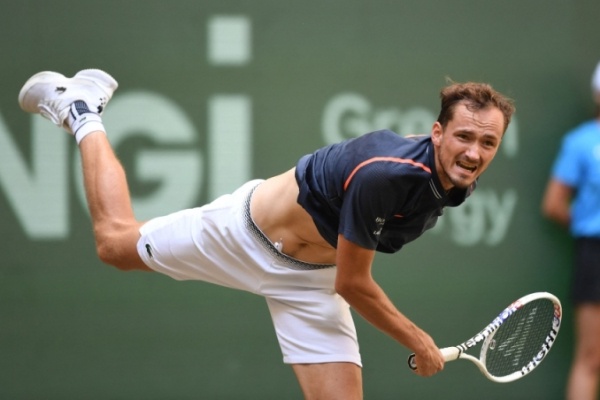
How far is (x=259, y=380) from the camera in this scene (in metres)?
5.59

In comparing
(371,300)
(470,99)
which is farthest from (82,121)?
(470,99)

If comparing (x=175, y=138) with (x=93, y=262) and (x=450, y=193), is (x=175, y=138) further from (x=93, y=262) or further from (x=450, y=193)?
(x=450, y=193)

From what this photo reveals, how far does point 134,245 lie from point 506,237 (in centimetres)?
222

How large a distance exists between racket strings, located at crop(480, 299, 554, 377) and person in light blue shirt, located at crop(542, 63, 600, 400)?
1037mm

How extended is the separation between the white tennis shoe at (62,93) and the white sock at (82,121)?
0.02m

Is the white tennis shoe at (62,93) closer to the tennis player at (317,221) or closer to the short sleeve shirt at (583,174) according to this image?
the tennis player at (317,221)

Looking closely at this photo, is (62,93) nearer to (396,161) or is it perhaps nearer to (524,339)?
(396,161)

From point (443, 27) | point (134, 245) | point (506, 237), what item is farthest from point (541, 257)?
point (134, 245)

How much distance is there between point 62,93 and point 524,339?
2.12 metres

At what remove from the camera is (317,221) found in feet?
12.7

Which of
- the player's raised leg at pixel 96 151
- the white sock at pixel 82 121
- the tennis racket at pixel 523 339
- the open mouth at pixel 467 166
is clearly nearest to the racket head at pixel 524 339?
the tennis racket at pixel 523 339

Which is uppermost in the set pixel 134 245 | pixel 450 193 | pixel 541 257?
pixel 450 193

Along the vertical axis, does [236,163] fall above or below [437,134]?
below

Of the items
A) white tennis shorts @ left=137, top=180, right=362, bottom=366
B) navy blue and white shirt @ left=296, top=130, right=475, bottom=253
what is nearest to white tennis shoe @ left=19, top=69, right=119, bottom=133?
white tennis shorts @ left=137, top=180, right=362, bottom=366
